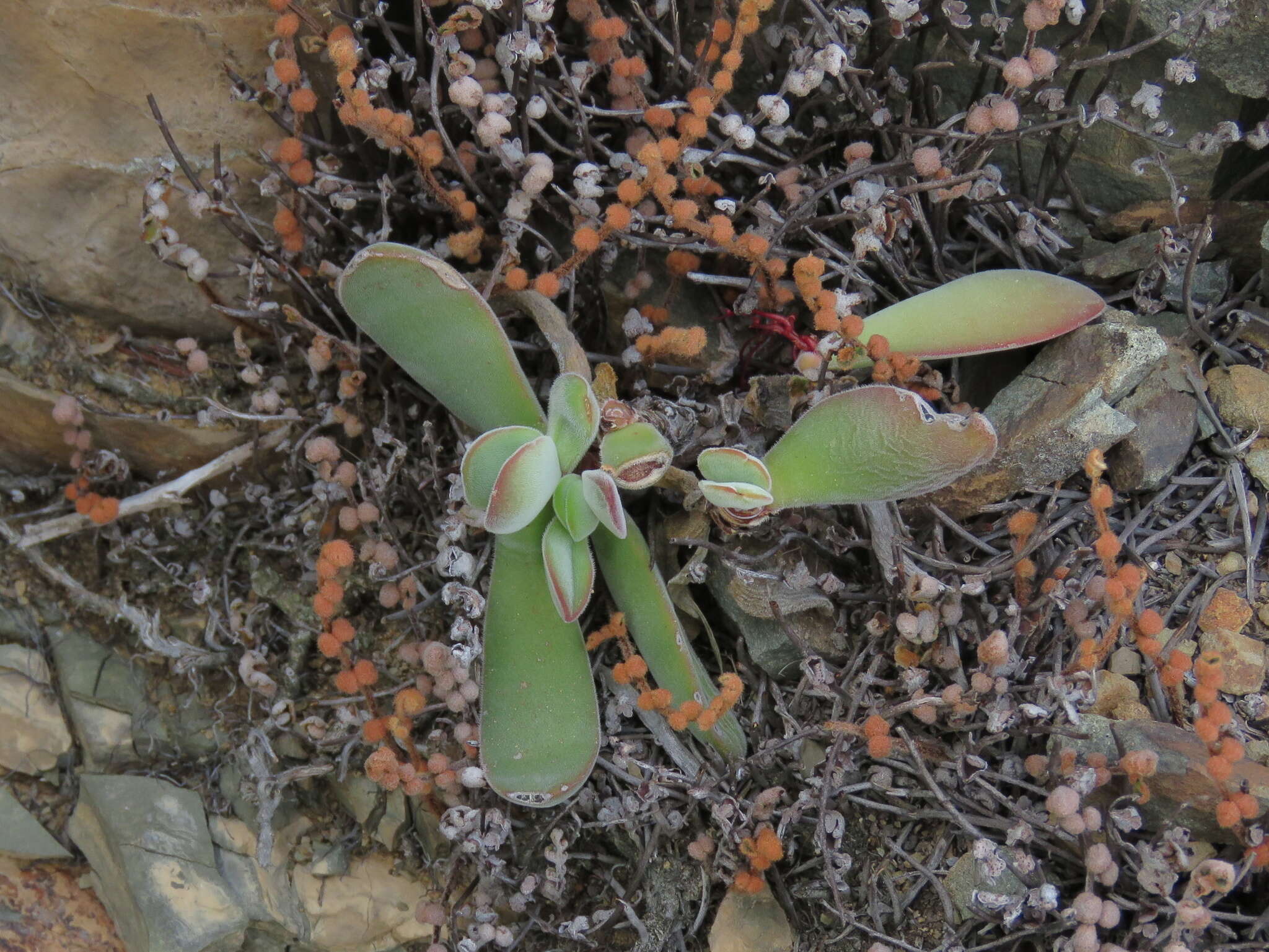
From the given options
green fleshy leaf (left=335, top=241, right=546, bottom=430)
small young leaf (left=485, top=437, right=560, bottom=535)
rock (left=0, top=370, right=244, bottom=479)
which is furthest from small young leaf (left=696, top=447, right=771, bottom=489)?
rock (left=0, top=370, right=244, bottom=479)

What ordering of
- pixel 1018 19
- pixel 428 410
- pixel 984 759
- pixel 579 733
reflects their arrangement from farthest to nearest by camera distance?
pixel 428 410, pixel 1018 19, pixel 579 733, pixel 984 759

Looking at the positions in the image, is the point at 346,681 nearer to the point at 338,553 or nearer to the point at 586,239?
the point at 338,553

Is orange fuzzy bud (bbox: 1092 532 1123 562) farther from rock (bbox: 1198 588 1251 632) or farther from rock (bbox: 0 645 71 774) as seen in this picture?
rock (bbox: 0 645 71 774)

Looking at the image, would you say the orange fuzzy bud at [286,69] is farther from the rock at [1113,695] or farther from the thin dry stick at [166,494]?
the rock at [1113,695]

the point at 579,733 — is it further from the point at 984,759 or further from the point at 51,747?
the point at 51,747

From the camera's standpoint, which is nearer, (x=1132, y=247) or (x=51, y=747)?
(x=1132, y=247)

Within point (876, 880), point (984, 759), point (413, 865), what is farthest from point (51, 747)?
point (984, 759)

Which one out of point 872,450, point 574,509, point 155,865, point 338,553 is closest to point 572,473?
point 574,509
